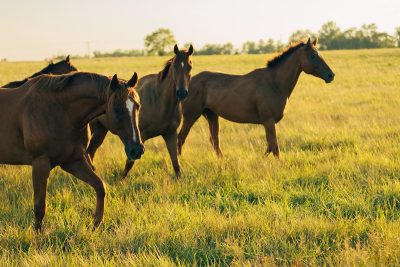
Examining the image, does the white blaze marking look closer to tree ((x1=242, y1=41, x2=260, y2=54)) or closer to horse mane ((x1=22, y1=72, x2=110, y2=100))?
horse mane ((x1=22, y1=72, x2=110, y2=100))

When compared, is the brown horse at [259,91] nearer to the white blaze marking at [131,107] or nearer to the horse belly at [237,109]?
the horse belly at [237,109]

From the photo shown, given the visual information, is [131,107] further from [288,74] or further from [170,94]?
[288,74]

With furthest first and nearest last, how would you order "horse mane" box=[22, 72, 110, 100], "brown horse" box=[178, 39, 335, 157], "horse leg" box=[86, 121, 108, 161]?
"brown horse" box=[178, 39, 335, 157]
"horse leg" box=[86, 121, 108, 161]
"horse mane" box=[22, 72, 110, 100]

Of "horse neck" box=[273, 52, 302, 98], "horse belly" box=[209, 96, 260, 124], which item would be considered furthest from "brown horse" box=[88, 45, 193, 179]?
"horse neck" box=[273, 52, 302, 98]

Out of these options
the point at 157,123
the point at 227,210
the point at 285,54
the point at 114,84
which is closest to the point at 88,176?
the point at 114,84

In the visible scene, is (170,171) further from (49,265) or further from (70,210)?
(49,265)

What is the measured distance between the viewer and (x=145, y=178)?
20.5 feet

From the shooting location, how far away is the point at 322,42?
3812 inches

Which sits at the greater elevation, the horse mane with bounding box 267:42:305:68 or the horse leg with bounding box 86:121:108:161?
the horse mane with bounding box 267:42:305:68

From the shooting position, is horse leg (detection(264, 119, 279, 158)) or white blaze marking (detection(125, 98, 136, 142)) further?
horse leg (detection(264, 119, 279, 158))

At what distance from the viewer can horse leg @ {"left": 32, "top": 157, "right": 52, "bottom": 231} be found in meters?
4.28

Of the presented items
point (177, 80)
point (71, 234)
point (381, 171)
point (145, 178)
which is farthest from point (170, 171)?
point (381, 171)

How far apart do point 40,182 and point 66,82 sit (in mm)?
1122

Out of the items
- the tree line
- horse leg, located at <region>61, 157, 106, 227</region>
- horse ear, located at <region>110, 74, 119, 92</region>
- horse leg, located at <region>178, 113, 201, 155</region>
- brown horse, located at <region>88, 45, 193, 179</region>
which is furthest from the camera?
the tree line
